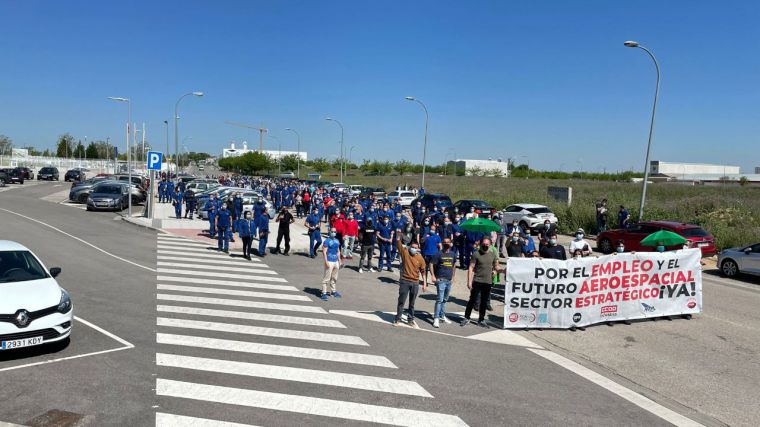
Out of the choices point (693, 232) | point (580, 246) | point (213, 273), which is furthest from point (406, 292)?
point (693, 232)

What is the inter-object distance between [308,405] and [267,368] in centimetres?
151

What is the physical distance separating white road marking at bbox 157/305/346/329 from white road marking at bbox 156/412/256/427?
4.51 metres

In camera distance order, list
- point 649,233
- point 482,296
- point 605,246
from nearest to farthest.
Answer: point 482,296 < point 649,233 < point 605,246

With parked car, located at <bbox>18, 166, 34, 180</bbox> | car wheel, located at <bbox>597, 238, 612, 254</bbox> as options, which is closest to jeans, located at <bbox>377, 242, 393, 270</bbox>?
car wheel, located at <bbox>597, 238, 612, 254</bbox>

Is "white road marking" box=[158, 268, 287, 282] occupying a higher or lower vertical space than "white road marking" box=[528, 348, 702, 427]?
lower

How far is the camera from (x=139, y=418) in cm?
610

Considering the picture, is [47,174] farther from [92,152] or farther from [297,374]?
[92,152]

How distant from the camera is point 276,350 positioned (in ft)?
28.9

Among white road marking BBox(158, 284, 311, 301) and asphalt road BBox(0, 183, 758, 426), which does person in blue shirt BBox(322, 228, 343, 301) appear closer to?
asphalt road BBox(0, 183, 758, 426)

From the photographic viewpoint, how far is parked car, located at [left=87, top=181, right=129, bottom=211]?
31.2 m

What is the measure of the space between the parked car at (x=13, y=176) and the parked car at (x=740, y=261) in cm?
6154

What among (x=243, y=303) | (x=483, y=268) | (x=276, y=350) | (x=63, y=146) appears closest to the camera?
(x=276, y=350)

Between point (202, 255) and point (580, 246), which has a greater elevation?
point (580, 246)

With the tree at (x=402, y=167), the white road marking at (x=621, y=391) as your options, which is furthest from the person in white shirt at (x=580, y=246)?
the tree at (x=402, y=167)
